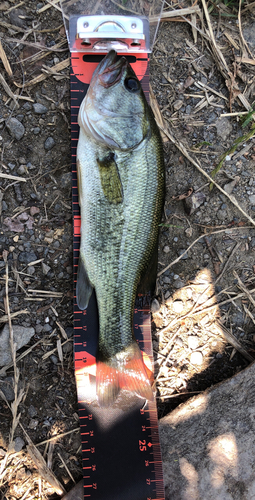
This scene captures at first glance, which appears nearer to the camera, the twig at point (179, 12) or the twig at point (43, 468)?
the twig at point (43, 468)

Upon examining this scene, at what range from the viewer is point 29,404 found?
2.82m

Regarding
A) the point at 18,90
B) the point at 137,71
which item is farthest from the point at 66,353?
the point at 137,71

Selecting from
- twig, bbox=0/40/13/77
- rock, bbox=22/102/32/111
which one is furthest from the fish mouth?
twig, bbox=0/40/13/77

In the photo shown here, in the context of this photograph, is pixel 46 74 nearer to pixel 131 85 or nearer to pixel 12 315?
pixel 131 85

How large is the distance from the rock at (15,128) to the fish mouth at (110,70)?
90 centimetres

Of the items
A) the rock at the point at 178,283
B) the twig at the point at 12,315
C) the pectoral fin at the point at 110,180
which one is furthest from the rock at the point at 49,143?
the rock at the point at 178,283

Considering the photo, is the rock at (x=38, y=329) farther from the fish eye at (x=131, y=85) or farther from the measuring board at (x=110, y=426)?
the fish eye at (x=131, y=85)

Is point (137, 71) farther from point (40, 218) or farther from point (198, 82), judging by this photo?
point (40, 218)

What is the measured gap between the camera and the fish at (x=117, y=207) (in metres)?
2.55

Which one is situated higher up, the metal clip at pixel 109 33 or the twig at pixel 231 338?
the metal clip at pixel 109 33

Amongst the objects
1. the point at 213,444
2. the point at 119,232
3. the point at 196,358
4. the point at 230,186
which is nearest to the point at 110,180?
the point at 119,232

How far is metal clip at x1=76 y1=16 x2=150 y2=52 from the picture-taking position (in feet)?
9.68

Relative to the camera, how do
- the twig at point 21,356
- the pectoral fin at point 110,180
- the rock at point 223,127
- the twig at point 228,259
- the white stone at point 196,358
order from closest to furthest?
1. the pectoral fin at point 110,180
2. the twig at point 21,356
3. the white stone at point 196,358
4. the twig at point 228,259
5. the rock at point 223,127

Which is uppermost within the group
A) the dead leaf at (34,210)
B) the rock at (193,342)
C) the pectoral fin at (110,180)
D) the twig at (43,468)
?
the pectoral fin at (110,180)
